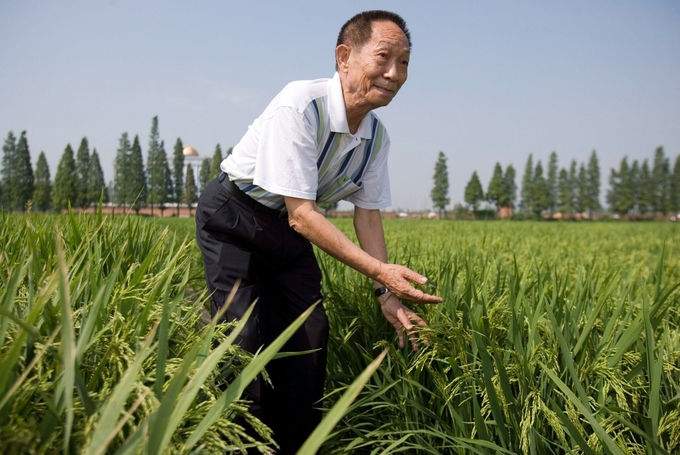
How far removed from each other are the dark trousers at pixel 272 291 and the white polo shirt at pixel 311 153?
0.40ft

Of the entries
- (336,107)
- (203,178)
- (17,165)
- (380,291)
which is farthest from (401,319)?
(17,165)

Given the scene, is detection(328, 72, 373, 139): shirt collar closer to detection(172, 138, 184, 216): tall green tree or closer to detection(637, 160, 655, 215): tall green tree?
detection(172, 138, 184, 216): tall green tree

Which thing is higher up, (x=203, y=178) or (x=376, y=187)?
(x=203, y=178)

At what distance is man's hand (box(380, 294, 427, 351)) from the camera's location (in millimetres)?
2080

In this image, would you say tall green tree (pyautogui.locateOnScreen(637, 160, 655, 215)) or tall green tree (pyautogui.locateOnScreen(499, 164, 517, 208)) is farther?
tall green tree (pyautogui.locateOnScreen(499, 164, 517, 208))

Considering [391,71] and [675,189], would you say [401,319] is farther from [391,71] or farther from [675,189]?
[675,189]

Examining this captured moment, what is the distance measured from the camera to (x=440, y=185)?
73625 mm

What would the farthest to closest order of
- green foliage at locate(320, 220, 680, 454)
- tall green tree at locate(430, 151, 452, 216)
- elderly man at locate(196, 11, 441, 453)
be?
tall green tree at locate(430, 151, 452, 216) → elderly man at locate(196, 11, 441, 453) → green foliage at locate(320, 220, 680, 454)

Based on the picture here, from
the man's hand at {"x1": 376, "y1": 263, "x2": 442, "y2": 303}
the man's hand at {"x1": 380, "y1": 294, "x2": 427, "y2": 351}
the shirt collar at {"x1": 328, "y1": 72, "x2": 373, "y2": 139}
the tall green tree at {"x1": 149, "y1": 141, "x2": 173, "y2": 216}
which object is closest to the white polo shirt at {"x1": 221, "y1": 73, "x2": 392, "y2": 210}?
the shirt collar at {"x1": 328, "y1": 72, "x2": 373, "y2": 139}

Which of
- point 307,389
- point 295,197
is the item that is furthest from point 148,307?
point 307,389

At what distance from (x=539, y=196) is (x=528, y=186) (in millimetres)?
2398

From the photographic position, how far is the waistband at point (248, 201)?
2.27 meters

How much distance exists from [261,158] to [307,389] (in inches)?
38.0

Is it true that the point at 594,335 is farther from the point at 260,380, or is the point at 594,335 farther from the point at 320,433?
the point at 320,433
